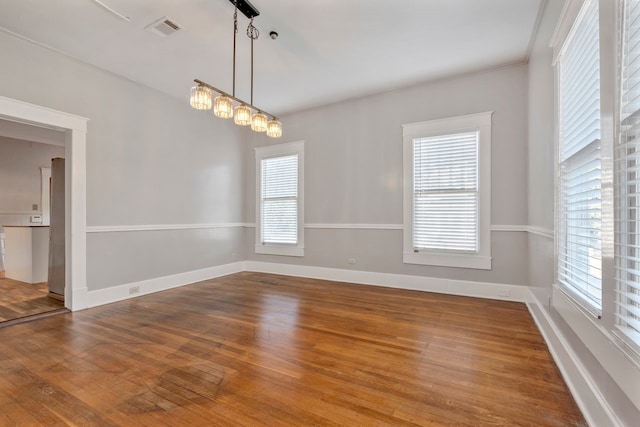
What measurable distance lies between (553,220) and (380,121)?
2.81 m

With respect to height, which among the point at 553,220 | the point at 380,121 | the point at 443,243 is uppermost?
the point at 380,121

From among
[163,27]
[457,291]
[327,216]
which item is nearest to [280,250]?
[327,216]

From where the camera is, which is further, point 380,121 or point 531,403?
point 380,121

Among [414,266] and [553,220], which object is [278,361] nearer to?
[553,220]

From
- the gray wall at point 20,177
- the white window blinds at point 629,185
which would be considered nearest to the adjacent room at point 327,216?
the white window blinds at point 629,185

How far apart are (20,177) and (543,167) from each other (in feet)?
30.3

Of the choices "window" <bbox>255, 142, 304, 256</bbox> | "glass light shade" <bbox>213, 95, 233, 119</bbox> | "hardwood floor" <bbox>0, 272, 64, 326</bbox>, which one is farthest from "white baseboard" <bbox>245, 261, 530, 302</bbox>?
"glass light shade" <bbox>213, 95, 233, 119</bbox>

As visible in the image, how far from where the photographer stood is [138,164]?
4082 mm

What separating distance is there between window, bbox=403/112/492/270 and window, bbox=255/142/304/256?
188cm

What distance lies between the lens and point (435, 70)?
3.85 metres

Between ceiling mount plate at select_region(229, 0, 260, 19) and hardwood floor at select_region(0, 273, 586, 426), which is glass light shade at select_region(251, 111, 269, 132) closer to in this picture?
ceiling mount plate at select_region(229, 0, 260, 19)

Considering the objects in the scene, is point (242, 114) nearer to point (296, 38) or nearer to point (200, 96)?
point (200, 96)

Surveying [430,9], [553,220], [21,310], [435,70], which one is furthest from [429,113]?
[21,310]

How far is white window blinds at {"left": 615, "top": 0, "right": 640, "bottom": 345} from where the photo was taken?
115 cm
